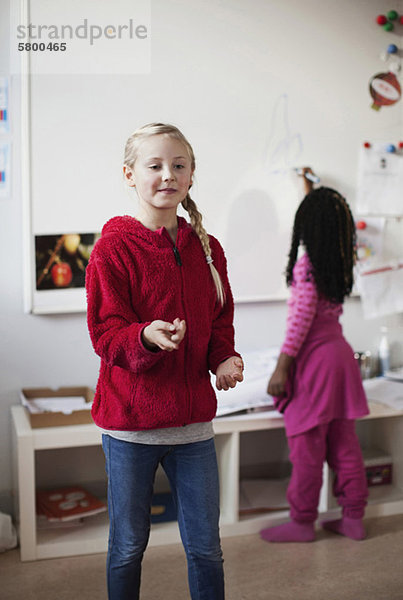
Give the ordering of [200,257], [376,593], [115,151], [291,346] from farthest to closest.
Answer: [115,151], [291,346], [376,593], [200,257]

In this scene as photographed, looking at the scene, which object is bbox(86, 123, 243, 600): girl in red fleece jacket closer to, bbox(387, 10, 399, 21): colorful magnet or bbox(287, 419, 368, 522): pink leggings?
bbox(287, 419, 368, 522): pink leggings

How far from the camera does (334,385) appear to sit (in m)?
2.19

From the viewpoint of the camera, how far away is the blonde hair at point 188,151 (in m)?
1.37

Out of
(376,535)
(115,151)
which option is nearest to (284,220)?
(115,151)

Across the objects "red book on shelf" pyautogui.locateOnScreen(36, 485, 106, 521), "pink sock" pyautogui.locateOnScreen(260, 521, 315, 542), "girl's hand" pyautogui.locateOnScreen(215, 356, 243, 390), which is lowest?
"pink sock" pyautogui.locateOnScreen(260, 521, 315, 542)

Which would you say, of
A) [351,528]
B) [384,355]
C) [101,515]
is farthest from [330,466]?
[101,515]

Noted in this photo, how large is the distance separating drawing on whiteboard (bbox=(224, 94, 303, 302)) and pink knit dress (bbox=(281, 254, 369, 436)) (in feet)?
1.26

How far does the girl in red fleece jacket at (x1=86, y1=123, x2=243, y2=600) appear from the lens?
4.41ft

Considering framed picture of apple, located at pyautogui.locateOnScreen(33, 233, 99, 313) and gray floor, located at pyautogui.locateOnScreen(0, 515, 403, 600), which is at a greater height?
framed picture of apple, located at pyautogui.locateOnScreen(33, 233, 99, 313)

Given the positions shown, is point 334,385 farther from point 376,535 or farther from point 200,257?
point 200,257

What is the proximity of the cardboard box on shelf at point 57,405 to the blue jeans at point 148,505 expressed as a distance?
76 centimetres

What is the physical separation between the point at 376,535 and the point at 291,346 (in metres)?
0.71

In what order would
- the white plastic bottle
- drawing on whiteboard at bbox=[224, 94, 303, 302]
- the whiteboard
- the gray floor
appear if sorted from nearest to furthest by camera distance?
1. the gray floor
2. the whiteboard
3. drawing on whiteboard at bbox=[224, 94, 303, 302]
4. the white plastic bottle

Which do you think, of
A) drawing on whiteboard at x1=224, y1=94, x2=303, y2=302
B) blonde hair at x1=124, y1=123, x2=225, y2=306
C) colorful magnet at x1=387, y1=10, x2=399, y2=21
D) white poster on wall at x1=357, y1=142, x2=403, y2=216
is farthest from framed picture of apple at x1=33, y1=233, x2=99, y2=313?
colorful magnet at x1=387, y1=10, x2=399, y2=21
